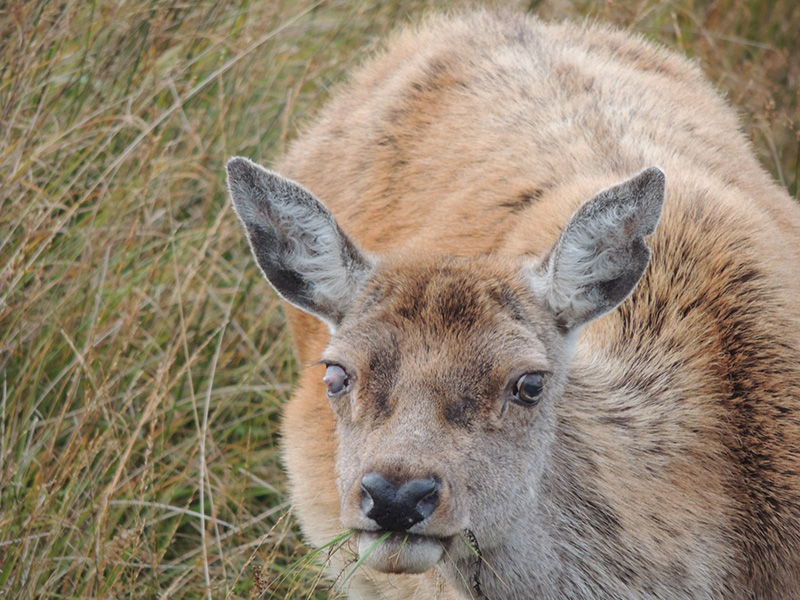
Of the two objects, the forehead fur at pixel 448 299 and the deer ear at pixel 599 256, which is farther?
the deer ear at pixel 599 256

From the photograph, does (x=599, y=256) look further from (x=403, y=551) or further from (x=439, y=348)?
(x=403, y=551)

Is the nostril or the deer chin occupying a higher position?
the nostril

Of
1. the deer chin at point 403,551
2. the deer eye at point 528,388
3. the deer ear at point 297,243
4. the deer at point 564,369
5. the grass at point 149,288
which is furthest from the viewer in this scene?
the grass at point 149,288

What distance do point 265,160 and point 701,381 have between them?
3.99 meters

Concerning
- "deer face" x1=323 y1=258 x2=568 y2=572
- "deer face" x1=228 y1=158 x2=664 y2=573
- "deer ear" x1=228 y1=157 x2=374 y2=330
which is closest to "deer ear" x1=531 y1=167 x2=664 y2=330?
"deer face" x1=228 y1=158 x2=664 y2=573

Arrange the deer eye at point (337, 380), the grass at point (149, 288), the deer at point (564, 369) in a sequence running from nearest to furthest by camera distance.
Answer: the deer at point (564, 369)
the deer eye at point (337, 380)
the grass at point (149, 288)

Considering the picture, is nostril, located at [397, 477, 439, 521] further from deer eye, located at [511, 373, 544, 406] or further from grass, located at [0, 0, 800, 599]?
grass, located at [0, 0, 800, 599]

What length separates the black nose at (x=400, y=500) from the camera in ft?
13.0

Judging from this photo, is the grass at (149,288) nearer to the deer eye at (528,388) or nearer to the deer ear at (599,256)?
the deer eye at (528,388)

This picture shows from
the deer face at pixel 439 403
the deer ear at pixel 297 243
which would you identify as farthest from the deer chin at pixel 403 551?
the deer ear at pixel 297 243

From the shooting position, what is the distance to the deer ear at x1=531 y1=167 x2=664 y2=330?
181 inches

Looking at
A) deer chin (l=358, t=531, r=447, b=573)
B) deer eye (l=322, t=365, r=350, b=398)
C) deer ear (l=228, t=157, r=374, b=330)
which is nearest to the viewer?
deer chin (l=358, t=531, r=447, b=573)

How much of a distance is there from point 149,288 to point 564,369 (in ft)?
10.5

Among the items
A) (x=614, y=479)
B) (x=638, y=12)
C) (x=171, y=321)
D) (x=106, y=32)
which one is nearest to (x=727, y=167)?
(x=614, y=479)
